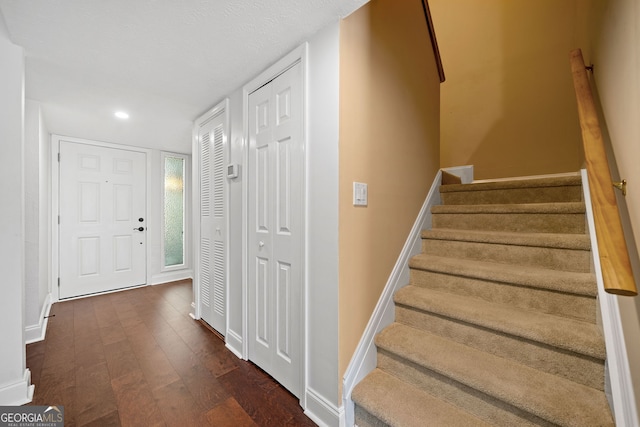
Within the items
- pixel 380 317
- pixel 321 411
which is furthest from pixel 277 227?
pixel 321 411

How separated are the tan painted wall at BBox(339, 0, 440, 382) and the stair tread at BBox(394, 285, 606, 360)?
302mm

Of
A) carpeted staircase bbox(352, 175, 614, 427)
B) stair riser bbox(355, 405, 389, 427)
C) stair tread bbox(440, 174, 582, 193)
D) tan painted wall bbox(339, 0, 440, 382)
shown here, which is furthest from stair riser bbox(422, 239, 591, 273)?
stair riser bbox(355, 405, 389, 427)

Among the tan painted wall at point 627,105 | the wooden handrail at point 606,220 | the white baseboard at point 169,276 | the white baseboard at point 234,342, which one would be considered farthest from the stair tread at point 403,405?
the white baseboard at point 169,276

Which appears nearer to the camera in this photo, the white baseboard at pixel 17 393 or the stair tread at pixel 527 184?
the white baseboard at pixel 17 393

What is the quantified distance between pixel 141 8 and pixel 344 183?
4.32 feet

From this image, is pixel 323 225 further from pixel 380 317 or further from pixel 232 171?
pixel 232 171

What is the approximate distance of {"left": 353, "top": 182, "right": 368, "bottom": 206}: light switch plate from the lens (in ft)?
4.52

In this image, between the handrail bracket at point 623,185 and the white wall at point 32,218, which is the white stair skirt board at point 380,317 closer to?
the handrail bracket at point 623,185

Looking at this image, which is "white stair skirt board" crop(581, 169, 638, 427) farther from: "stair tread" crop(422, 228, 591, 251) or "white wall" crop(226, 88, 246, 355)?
"white wall" crop(226, 88, 246, 355)

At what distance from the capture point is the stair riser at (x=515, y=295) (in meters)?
1.26

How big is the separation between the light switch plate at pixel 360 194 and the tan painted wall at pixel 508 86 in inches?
99.0

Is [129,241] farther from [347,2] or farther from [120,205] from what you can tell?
[347,2]

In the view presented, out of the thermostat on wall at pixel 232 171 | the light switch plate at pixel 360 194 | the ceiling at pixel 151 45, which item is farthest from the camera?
the thermostat on wall at pixel 232 171

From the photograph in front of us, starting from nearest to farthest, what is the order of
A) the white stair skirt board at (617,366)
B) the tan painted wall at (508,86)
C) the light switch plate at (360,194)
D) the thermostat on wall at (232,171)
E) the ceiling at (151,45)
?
the white stair skirt board at (617,366)
the ceiling at (151,45)
the light switch plate at (360,194)
the thermostat on wall at (232,171)
the tan painted wall at (508,86)
